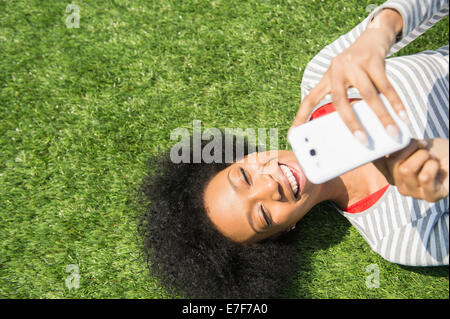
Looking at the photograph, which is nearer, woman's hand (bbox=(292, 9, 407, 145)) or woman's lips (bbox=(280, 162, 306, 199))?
woman's hand (bbox=(292, 9, 407, 145))

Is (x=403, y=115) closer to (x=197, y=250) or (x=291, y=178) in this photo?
(x=291, y=178)

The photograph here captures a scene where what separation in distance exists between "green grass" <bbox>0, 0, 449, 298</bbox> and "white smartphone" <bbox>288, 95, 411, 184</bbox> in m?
2.07

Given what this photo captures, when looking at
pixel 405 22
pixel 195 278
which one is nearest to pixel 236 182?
pixel 195 278

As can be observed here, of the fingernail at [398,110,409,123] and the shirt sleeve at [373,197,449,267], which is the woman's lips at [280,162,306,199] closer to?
the shirt sleeve at [373,197,449,267]

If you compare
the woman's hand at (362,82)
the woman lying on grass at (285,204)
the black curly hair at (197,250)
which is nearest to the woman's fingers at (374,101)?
the woman's hand at (362,82)

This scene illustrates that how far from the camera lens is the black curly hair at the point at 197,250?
362 centimetres

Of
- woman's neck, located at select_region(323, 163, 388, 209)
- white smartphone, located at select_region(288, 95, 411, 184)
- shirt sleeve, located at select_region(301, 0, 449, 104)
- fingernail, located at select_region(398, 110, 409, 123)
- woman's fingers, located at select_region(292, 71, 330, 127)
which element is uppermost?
shirt sleeve, located at select_region(301, 0, 449, 104)

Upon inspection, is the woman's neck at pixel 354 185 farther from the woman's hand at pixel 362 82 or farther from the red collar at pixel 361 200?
the woman's hand at pixel 362 82

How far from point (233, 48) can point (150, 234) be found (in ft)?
8.54

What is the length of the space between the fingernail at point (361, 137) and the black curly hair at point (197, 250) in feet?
5.91

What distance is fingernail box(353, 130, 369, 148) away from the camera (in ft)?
7.13

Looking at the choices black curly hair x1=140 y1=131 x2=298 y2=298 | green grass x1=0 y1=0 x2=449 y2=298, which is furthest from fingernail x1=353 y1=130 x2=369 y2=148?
green grass x1=0 y1=0 x2=449 y2=298

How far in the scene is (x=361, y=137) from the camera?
217 centimetres

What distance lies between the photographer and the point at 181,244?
3654 mm
